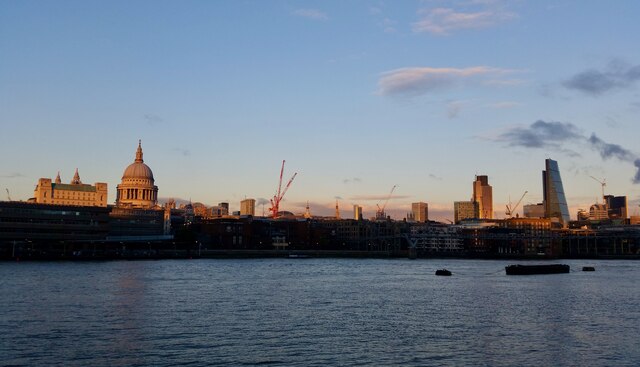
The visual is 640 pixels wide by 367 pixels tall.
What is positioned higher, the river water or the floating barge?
the floating barge

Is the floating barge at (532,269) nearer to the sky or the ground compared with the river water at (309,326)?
nearer to the sky

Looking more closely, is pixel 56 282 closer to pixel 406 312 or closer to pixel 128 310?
pixel 128 310

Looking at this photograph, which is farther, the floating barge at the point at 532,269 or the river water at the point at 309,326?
the floating barge at the point at 532,269

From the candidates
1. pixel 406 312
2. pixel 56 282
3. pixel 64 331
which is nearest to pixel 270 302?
pixel 406 312

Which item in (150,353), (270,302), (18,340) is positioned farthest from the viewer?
(270,302)

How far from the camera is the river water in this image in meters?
37.2

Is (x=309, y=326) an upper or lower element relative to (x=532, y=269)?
lower

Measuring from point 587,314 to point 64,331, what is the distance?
42.7 m

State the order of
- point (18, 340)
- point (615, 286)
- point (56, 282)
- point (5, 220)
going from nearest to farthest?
point (18, 340), point (56, 282), point (615, 286), point (5, 220)

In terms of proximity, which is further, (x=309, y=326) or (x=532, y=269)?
(x=532, y=269)

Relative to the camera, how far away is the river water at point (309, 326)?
122 feet

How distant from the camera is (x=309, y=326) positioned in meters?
48.4

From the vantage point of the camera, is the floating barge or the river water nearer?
the river water

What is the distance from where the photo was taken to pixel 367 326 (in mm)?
49000
